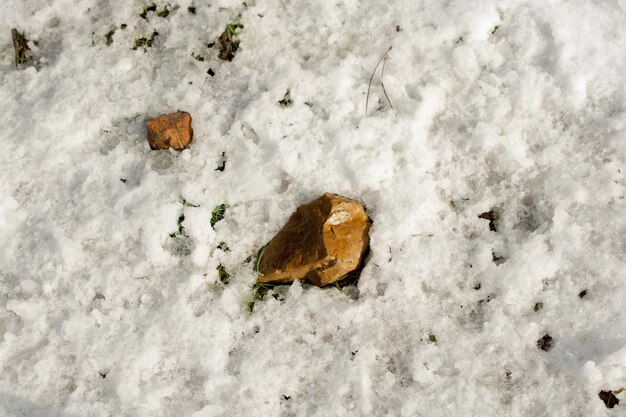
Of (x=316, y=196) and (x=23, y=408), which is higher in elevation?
(x=316, y=196)

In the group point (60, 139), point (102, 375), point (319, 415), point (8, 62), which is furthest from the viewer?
point (8, 62)

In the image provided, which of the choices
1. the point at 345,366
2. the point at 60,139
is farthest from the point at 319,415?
the point at 60,139

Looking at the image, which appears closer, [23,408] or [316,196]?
[23,408]

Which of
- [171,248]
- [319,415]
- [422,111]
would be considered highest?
[422,111]

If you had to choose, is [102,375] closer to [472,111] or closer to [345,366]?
[345,366]
